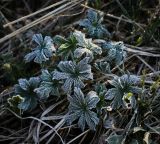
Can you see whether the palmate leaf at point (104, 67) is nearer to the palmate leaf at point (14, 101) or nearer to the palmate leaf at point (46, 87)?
the palmate leaf at point (46, 87)

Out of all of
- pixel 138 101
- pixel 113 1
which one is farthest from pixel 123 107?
pixel 113 1

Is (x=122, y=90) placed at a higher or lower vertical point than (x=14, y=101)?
lower

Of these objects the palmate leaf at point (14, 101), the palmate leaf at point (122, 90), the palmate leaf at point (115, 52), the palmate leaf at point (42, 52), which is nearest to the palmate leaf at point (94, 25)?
the palmate leaf at point (115, 52)

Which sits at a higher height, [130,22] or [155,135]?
[130,22]

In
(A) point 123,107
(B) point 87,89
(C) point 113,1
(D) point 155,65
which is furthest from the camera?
(C) point 113,1

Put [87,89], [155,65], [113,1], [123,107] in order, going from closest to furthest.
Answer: [123,107]
[87,89]
[155,65]
[113,1]

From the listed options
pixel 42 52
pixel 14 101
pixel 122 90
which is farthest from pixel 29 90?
pixel 122 90

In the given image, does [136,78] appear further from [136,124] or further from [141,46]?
[141,46]

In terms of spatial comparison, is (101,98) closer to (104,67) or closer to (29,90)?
(104,67)
